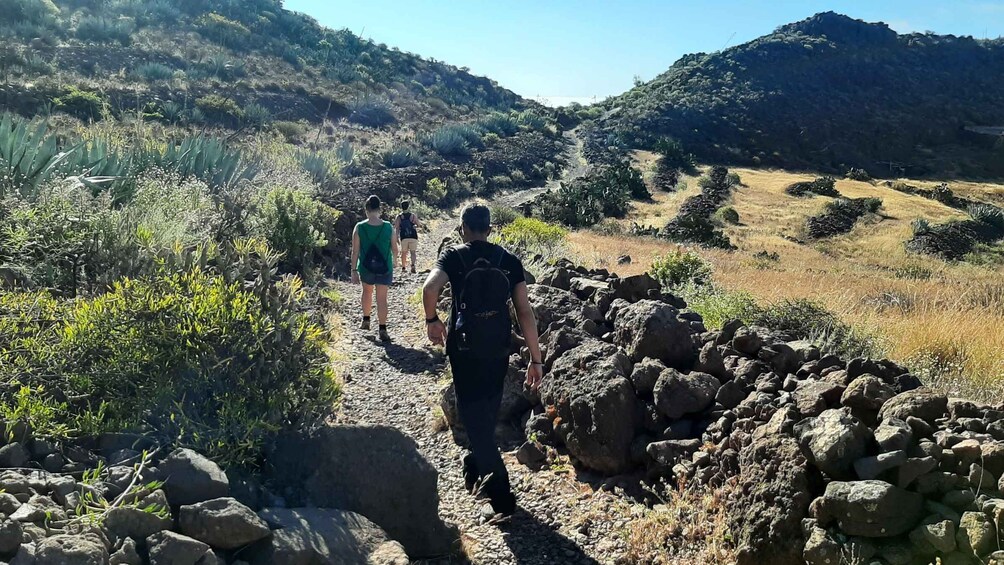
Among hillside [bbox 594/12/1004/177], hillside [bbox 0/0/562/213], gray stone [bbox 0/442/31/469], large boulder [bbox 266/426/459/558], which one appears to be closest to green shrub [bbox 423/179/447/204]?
hillside [bbox 0/0/562/213]

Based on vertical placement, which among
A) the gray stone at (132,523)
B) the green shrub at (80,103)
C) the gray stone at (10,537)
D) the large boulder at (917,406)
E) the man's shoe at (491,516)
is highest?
the green shrub at (80,103)

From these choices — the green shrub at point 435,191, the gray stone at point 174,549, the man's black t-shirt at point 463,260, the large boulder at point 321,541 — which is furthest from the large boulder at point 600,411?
the green shrub at point 435,191

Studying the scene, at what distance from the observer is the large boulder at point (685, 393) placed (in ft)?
Result: 14.0

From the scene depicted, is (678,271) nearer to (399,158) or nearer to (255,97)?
(399,158)

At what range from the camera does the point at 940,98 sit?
62906mm

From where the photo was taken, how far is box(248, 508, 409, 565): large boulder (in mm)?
2607

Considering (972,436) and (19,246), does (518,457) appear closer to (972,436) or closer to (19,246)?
(972,436)

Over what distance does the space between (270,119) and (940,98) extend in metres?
61.1

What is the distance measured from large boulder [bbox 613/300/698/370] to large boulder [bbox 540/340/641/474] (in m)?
0.16

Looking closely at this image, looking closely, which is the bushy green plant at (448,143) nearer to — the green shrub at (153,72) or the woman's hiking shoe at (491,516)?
the green shrub at (153,72)

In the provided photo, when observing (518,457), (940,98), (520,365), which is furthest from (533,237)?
(940,98)

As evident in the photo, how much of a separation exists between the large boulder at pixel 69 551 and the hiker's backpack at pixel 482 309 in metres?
2.04

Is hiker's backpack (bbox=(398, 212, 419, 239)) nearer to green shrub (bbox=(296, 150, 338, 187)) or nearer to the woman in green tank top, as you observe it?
the woman in green tank top

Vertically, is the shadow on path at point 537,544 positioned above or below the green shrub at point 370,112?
below
